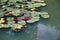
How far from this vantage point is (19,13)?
237cm

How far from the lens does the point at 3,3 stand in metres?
2.52

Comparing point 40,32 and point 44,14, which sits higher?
point 44,14

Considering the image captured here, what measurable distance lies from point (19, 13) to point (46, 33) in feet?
1.47

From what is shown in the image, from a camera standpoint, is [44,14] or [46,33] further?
[44,14]

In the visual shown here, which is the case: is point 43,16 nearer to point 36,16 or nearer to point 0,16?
point 36,16

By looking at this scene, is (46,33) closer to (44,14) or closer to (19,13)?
(44,14)

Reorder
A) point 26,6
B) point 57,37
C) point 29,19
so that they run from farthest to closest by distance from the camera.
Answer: point 26,6, point 29,19, point 57,37

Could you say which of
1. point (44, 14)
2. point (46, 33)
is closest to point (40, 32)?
point (46, 33)

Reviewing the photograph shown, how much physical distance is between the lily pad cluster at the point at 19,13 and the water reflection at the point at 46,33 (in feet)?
0.39

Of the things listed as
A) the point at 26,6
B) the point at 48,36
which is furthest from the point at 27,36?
the point at 26,6

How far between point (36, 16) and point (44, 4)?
35 centimetres

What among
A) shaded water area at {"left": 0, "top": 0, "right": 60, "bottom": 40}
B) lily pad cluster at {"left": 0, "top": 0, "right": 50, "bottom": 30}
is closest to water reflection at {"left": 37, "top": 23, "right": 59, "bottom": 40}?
shaded water area at {"left": 0, "top": 0, "right": 60, "bottom": 40}

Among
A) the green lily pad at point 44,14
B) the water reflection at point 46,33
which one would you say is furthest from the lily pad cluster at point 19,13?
the water reflection at point 46,33

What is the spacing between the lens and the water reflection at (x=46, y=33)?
2.09 meters
